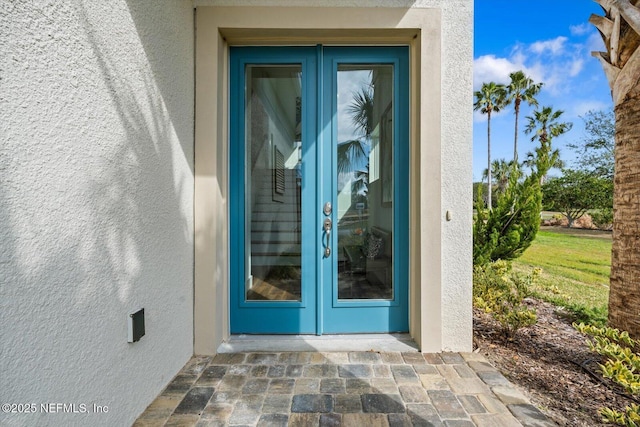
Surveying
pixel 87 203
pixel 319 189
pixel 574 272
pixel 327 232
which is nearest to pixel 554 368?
pixel 327 232

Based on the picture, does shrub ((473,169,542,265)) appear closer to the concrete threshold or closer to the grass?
the grass

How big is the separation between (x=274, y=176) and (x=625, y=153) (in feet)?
10.3

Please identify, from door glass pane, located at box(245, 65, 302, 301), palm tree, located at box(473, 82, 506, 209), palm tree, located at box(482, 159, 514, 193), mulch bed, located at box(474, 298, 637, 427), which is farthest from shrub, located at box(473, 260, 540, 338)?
palm tree, located at box(482, 159, 514, 193)

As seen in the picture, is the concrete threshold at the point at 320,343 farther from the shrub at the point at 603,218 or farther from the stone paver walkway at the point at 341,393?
the shrub at the point at 603,218

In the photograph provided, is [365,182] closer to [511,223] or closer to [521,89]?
[511,223]

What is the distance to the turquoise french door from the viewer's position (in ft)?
10.1

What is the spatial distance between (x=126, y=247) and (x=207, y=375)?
4.25 ft

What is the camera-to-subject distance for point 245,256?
3.13 m

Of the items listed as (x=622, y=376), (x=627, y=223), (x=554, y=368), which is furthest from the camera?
(x=627, y=223)

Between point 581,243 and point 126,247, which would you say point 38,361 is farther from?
point 581,243

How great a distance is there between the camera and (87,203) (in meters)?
1.54

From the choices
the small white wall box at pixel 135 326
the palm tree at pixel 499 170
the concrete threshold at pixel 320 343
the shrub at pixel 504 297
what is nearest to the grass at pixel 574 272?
the shrub at pixel 504 297

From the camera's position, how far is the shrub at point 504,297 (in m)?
2.86

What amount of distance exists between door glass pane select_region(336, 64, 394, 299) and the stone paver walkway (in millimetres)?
728
